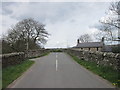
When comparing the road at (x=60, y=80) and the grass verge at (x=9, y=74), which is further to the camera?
the grass verge at (x=9, y=74)

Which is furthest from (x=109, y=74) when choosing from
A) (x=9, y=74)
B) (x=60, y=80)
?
(x=9, y=74)

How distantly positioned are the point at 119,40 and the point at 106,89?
17.9m

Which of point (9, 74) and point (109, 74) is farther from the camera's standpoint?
point (9, 74)

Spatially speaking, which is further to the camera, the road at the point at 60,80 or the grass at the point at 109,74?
the grass at the point at 109,74

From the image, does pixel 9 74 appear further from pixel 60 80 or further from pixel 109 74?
pixel 109 74

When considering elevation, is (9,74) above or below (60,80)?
above

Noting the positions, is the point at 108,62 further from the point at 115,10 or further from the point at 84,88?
the point at 115,10

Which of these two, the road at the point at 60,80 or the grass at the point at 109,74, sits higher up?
the grass at the point at 109,74

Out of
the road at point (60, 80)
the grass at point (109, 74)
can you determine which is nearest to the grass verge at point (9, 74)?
the road at point (60, 80)

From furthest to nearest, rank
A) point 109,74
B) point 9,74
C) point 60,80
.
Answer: point 9,74, point 109,74, point 60,80

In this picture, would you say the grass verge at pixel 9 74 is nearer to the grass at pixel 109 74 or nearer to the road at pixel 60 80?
the road at pixel 60 80

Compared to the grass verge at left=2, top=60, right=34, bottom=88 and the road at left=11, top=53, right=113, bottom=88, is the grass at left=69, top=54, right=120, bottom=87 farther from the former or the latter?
the grass verge at left=2, top=60, right=34, bottom=88

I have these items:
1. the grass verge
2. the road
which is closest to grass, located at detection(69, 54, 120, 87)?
the road

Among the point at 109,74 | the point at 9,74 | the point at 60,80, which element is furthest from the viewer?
the point at 9,74
